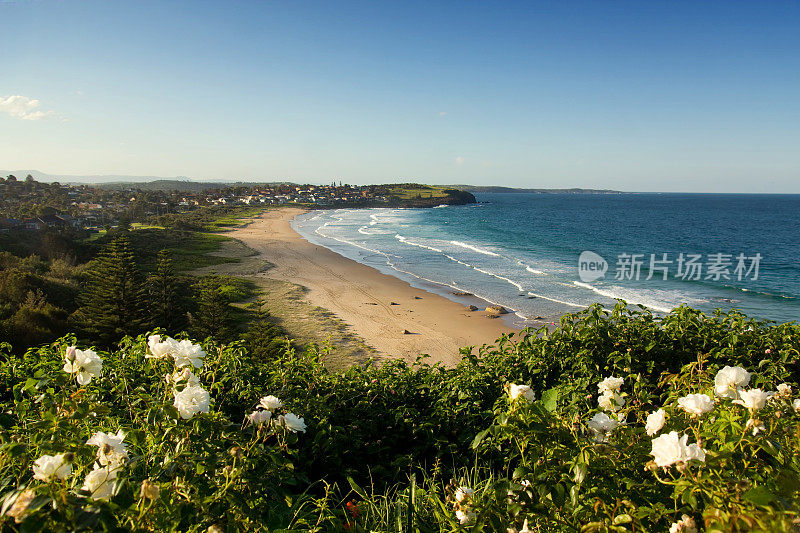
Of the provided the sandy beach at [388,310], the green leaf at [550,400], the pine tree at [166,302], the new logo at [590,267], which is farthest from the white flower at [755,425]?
the new logo at [590,267]

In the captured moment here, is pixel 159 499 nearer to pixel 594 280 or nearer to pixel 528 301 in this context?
pixel 528 301

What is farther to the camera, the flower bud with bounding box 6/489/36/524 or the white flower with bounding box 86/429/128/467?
the white flower with bounding box 86/429/128/467

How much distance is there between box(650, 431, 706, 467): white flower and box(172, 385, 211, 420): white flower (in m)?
1.56

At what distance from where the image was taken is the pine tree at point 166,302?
1384cm

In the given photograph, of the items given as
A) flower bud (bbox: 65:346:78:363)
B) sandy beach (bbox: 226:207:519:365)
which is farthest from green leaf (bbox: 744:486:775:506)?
sandy beach (bbox: 226:207:519:365)

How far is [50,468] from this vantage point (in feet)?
3.96

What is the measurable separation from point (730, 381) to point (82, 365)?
273cm

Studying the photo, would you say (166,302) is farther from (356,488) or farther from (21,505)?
(21,505)

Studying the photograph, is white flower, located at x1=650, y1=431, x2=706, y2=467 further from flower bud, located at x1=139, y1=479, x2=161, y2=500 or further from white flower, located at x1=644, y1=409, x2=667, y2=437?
flower bud, located at x1=139, y1=479, x2=161, y2=500

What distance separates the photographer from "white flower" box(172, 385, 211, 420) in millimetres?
1594

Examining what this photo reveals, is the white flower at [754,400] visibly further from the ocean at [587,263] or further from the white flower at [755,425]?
the ocean at [587,263]

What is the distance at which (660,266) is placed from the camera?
31000mm

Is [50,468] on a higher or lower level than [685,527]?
higher

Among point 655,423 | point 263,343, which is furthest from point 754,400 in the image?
point 263,343
